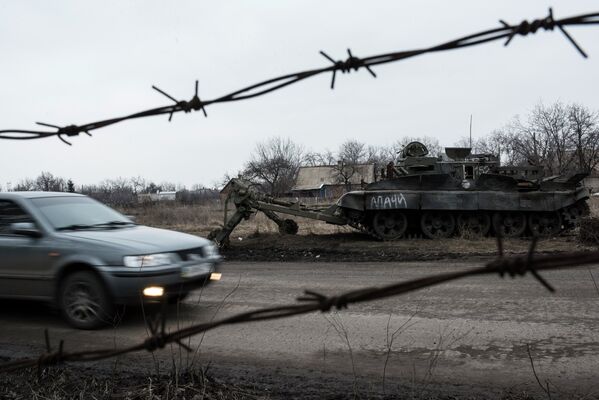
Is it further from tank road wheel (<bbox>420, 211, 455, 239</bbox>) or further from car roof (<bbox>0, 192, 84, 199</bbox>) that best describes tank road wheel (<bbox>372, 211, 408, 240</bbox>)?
car roof (<bbox>0, 192, 84, 199</bbox>)

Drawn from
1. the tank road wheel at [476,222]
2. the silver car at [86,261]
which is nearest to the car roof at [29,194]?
the silver car at [86,261]

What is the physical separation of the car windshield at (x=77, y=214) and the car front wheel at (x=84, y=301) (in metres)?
0.69

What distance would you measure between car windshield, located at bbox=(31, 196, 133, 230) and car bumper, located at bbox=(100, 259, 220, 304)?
949 mm

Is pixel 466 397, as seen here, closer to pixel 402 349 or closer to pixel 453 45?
pixel 402 349

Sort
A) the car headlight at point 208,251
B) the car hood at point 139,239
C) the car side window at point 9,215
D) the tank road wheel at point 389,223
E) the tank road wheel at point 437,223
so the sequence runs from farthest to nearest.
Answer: the tank road wheel at point 389,223 → the tank road wheel at point 437,223 → the car headlight at point 208,251 → the car side window at point 9,215 → the car hood at point 139,239

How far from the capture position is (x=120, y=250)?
5273mm

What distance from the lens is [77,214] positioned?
613cm

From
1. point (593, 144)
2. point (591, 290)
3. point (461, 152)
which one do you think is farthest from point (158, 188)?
point (591, 290)

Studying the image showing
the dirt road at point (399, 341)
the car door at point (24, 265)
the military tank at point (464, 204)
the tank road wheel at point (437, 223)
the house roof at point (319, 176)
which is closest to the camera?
the dirt road at point (399, 341)

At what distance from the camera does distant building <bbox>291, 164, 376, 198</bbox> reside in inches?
2810

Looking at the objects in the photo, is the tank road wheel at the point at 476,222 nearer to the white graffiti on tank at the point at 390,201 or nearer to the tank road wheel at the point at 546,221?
the tank road wheel at the point at 546,221

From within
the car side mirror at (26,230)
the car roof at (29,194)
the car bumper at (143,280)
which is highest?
the car roof at (29,194)

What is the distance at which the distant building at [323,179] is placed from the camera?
234 feet

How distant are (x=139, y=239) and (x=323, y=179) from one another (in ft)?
239
